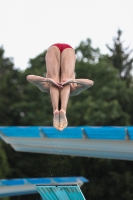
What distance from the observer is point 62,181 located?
781 inches

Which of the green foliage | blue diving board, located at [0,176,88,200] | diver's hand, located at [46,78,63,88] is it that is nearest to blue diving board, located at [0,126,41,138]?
blue diving board, located at [0,176,88,200]

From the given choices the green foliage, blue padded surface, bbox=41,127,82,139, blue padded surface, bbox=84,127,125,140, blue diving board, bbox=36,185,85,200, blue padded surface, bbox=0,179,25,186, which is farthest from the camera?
the green foliage

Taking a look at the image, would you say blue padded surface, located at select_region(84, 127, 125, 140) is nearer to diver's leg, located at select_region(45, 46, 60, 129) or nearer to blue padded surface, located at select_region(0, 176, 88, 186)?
blue padded surface, located at select_region(0, 176, 88, 186)

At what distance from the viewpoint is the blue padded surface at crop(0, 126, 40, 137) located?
16.8m

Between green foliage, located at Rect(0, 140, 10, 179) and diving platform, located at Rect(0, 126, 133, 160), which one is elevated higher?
diving platform, located at Rect(0, 126, 133, 160)

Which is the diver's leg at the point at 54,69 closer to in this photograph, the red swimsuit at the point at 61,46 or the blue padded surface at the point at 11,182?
the red swimsuit at the point at 61,46

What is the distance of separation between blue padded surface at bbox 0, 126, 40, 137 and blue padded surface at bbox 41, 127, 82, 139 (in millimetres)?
453

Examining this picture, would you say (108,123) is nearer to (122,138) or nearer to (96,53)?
(96,53)

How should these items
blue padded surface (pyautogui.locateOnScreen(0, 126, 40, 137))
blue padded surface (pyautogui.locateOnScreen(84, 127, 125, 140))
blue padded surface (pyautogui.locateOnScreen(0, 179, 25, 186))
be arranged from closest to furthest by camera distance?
blue padded surface (pyautogui.locateOnScreen(84, 127, 125, 140)), blue padded surface (pyautogui.locateOnScreen(0, 126, 40, 137)), blue padded surface (pyautogui.locateOnScreen(0, 179, 25, 186))

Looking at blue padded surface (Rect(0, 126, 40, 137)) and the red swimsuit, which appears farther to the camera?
blue padded surface (Rect(0, 126, 40, 137))

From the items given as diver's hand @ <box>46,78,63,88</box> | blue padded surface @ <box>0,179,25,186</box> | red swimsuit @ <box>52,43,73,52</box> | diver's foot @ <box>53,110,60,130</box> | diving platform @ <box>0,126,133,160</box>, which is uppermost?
red swimsuit @ <box>52,43,73,52</box>

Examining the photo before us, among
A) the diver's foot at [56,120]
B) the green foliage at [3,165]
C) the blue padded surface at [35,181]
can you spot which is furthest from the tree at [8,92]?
the diver's foot at [56,120]

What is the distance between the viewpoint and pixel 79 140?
51.8 feet

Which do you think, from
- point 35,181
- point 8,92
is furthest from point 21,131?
point 8,92
